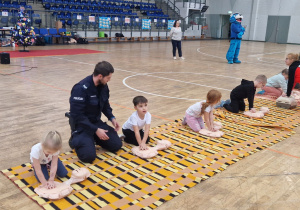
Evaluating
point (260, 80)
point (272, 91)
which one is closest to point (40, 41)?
point (272, 91)

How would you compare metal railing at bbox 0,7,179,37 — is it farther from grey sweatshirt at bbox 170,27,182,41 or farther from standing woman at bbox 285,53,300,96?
standing woman at bbox 285,53,300,96

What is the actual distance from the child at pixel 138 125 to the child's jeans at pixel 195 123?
0.88m

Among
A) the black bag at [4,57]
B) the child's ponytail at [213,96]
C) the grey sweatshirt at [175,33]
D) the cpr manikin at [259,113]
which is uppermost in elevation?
the grey sweatshirt at [175,33]

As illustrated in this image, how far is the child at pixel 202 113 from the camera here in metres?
Answer: 4.36

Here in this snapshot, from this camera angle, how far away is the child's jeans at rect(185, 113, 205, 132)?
466 centimetres

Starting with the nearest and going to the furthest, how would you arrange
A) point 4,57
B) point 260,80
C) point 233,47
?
point 260,80 → point 4,57 → point 233,47

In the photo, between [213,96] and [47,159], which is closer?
[47,159]

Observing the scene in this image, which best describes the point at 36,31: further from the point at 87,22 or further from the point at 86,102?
the point at 86,102

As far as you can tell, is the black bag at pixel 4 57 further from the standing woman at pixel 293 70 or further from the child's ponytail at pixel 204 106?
the standing woman at pixel 293 70

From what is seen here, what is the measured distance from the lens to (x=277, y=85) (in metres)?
7.03

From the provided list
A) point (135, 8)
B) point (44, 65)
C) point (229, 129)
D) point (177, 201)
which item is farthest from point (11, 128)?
point (135, 8)

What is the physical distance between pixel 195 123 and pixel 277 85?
3.31 m

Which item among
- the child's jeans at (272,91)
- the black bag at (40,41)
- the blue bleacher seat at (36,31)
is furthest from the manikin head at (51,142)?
the blue bleacher seat at (36,31)

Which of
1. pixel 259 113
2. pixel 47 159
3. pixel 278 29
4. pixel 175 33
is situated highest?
pixel 278 29
